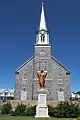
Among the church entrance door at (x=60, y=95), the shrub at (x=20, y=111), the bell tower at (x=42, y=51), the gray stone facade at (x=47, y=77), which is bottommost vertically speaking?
the shrub at (x=20, y=111)

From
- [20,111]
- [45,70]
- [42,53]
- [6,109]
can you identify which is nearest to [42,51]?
[42,53]

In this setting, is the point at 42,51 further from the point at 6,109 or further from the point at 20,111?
the point at 20,111

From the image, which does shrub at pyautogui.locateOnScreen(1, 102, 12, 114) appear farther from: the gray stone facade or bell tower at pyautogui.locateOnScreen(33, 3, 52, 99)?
bell tower at pyautogui.locateOnScreen(33, 3, 52, 99)

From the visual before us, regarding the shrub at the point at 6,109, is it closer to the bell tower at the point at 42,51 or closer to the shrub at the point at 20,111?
the shrub at the point at 20,111

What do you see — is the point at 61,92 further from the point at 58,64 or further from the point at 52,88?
the point at 58,64

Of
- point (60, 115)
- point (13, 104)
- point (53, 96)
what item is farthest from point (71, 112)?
point (53, 96)

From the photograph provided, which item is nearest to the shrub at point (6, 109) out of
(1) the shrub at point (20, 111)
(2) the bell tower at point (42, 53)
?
(1) the shrub at point (20, 111)

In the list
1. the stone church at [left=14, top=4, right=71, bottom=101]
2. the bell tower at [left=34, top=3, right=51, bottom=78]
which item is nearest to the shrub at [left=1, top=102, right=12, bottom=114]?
the stone church at [left=14, top=4, right=71, bottom=101]

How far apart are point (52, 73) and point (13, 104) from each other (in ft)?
49.5

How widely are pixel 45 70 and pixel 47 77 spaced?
1.80 m

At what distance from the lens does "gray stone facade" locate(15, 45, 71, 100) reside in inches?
1972

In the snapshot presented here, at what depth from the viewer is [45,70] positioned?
51219 millimetres

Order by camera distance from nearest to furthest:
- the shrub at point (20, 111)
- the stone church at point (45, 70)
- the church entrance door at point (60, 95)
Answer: the shrub at point (20, 111) → the church entrance door at point (60, 95) → the stone church at point (45, 70)

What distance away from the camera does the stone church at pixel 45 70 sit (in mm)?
50000
